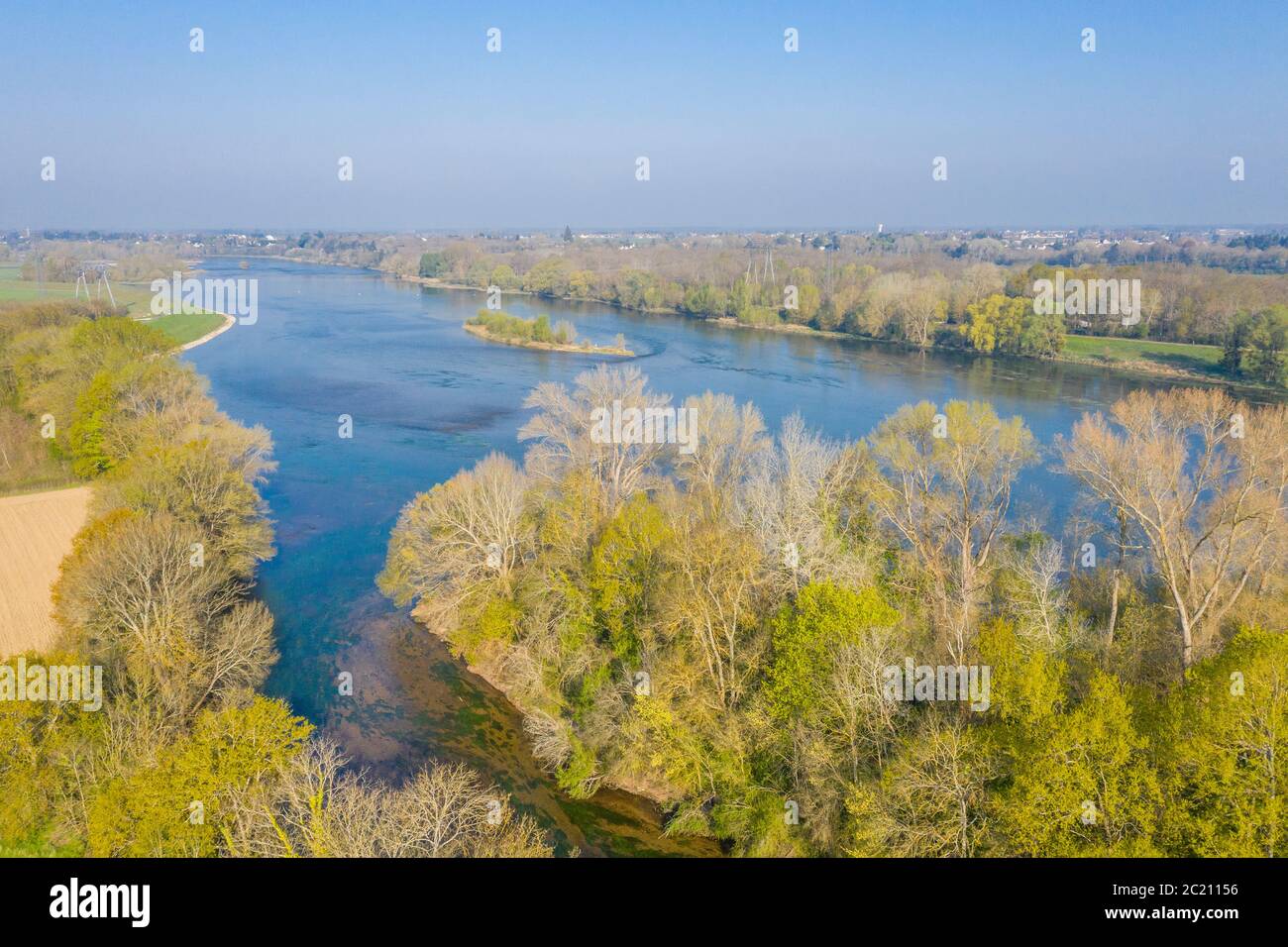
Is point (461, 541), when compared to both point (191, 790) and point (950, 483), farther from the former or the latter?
point (950, 483)

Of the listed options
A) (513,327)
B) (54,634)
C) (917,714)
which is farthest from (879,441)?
(513,327)

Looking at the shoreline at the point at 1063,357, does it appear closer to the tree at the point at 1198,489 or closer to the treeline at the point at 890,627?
the treeline at the point at 890,627

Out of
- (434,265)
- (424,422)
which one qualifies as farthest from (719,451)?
(434,265)

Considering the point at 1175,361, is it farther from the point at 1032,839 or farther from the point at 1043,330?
the point at 1032,839

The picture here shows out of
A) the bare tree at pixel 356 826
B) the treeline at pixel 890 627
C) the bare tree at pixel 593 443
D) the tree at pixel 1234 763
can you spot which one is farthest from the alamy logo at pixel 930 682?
the bare tree at pixel 593 443

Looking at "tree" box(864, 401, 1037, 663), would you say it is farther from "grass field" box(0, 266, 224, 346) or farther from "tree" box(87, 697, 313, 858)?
"grass field" box(0, 266, 224, 346)

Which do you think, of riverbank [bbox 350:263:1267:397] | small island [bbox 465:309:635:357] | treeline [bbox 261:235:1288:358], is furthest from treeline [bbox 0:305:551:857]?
treeline [bbox 261:235:1288:358]
